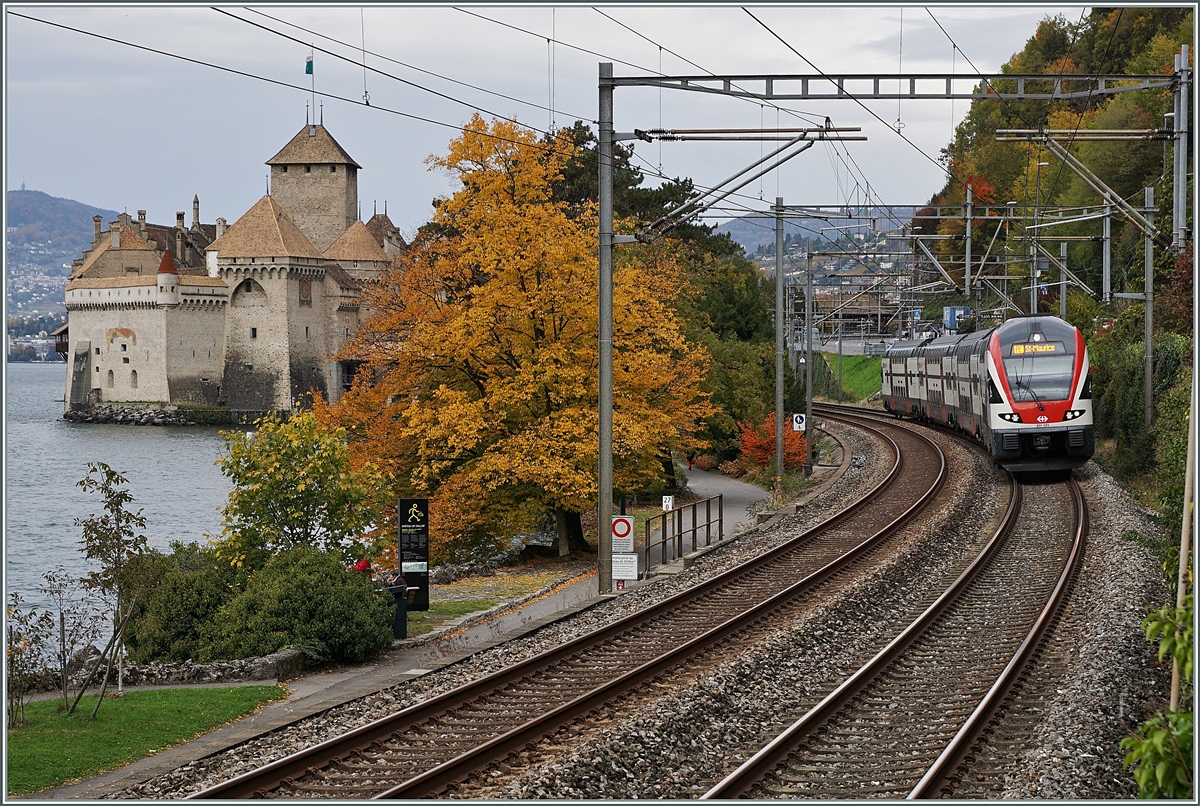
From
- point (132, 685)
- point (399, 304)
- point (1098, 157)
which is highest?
point (1098, 157)

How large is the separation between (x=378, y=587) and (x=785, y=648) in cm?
681

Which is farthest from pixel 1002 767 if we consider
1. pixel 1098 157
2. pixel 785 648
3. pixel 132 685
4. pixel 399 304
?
pixel 1098 157

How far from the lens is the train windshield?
28.9 meters

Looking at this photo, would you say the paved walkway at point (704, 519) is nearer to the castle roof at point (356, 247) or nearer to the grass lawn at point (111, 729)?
the grass lawn at point (111, 729)

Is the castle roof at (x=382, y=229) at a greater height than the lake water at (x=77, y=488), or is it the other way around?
the castle roof at (x=382, y=229)

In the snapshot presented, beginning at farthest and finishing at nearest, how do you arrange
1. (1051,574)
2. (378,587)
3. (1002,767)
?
(1051,574) < (378,587) < (1002,767)

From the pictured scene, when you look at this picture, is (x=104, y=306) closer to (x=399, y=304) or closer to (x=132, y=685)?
(x=399, y=304)

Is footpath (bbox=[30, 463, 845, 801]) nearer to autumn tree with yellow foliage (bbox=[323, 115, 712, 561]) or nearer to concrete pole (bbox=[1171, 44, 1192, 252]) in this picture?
autumn tree with yellow foliage (bbox=[323, 115, 712, 561])

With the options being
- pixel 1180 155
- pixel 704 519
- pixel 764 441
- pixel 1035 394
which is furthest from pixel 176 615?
pixel 764 441

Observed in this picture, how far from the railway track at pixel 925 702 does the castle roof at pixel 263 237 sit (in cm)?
10232

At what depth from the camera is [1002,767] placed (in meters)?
11.1

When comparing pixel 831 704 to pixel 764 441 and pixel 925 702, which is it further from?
pixel 764 441

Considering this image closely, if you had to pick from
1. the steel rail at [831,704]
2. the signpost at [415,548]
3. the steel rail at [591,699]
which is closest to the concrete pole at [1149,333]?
the steel rail at [831,704]

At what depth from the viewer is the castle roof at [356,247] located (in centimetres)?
12662
